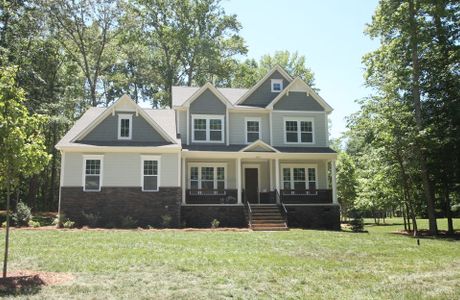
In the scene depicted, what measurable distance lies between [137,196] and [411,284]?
15580 millimetres

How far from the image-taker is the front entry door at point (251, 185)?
25562mm

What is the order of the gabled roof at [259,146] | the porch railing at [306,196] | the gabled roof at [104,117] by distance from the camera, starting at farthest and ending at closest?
the porch railing at [306,196] → the gabled roof at [259,146] → the gabled roof at [104,117]

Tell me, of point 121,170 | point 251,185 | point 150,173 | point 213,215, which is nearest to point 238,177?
point 213,215

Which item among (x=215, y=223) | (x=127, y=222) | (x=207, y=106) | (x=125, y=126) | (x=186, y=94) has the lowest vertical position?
(x=215, y=223)

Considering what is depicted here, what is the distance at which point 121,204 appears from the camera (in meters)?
21.5

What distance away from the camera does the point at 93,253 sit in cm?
1172

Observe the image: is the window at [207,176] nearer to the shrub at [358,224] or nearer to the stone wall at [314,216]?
the stone wall at [314,216]

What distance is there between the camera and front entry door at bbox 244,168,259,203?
25.6 metres

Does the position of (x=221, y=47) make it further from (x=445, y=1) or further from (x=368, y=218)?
(x=368, y=218)

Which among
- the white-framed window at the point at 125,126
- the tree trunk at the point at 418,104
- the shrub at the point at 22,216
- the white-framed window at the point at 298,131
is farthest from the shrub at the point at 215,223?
the tree trunk at the point at 418,104

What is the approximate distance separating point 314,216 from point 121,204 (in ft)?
34.9

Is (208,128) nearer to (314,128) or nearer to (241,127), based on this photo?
(241,127)

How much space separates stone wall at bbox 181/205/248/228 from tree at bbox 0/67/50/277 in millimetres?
13459

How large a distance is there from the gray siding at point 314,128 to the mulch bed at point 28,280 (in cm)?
1823
